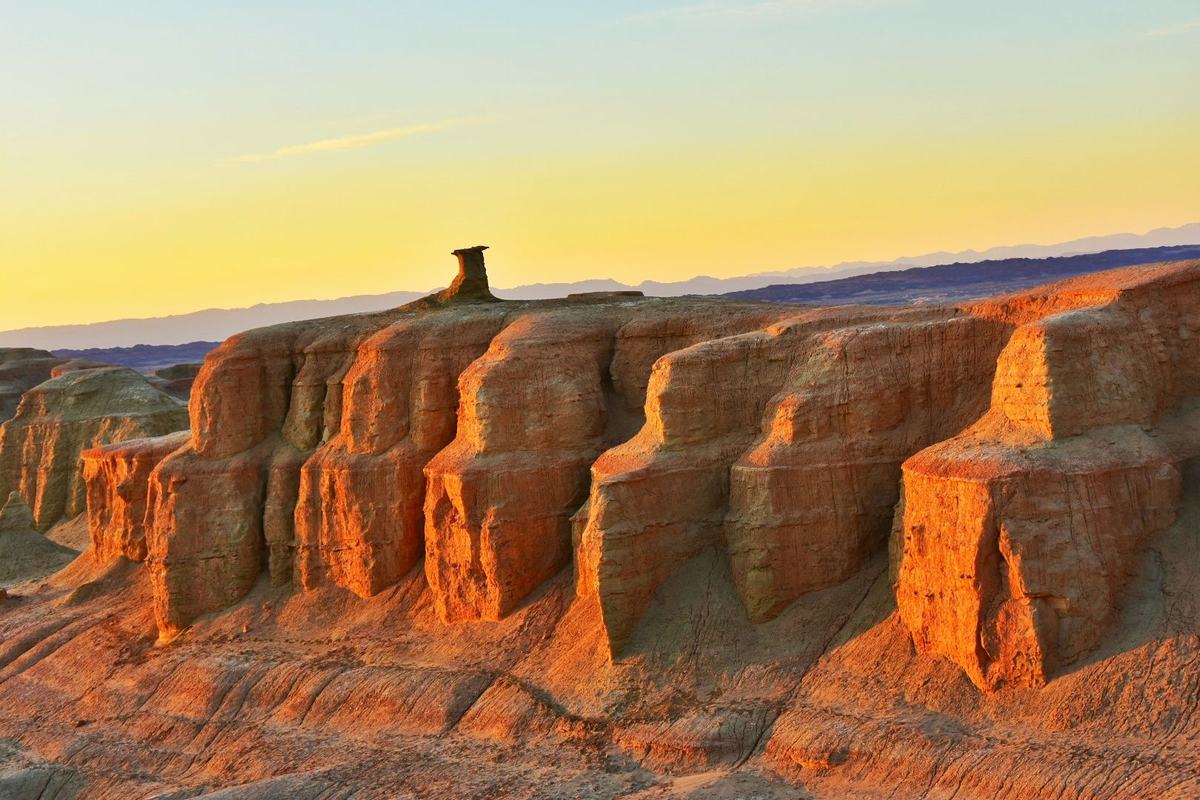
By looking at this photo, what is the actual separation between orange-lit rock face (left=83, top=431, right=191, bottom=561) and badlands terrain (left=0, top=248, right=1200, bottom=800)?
249 centimetres

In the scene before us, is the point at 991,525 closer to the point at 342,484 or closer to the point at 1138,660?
the point at 1138,660

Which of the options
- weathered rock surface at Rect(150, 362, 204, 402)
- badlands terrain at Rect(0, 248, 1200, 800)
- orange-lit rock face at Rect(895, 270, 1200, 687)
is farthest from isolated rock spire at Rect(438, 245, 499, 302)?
weathered rock surface at Rect(150, 362, 204, 402)

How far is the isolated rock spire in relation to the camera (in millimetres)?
56594

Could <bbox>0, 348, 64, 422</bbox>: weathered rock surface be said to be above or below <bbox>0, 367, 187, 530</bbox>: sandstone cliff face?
above

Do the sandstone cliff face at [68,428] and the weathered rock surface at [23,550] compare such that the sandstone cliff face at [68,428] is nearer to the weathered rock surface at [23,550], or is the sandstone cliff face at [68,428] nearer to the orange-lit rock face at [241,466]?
the weathered rock surface at [23,550]

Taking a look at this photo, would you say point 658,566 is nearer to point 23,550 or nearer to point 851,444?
point 851,444

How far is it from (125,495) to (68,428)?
27.9 metres

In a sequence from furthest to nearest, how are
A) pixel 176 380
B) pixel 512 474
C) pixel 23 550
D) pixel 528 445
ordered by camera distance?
1. pixel 176 380
2. pixel 23 550
3. pixel 528 445
4. pixel 512 474

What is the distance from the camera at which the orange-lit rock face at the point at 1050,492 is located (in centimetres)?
3164

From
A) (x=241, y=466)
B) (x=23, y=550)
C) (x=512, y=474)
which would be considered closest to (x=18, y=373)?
(x=23, y=550)

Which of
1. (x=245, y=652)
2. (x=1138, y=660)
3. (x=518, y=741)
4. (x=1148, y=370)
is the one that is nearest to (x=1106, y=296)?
(x=1148, y=370)

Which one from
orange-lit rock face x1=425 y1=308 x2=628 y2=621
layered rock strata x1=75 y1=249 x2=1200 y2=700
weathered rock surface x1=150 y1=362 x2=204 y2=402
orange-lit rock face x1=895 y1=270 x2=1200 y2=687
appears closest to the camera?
orange-lit rock face x1=895 y1=270 x2=1200 y2=687

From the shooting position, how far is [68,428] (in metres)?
84.7

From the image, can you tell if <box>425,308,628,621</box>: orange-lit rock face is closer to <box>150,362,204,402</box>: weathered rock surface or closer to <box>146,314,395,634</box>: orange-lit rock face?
<box>146,314,395,634</box>: orange-lit rock face
